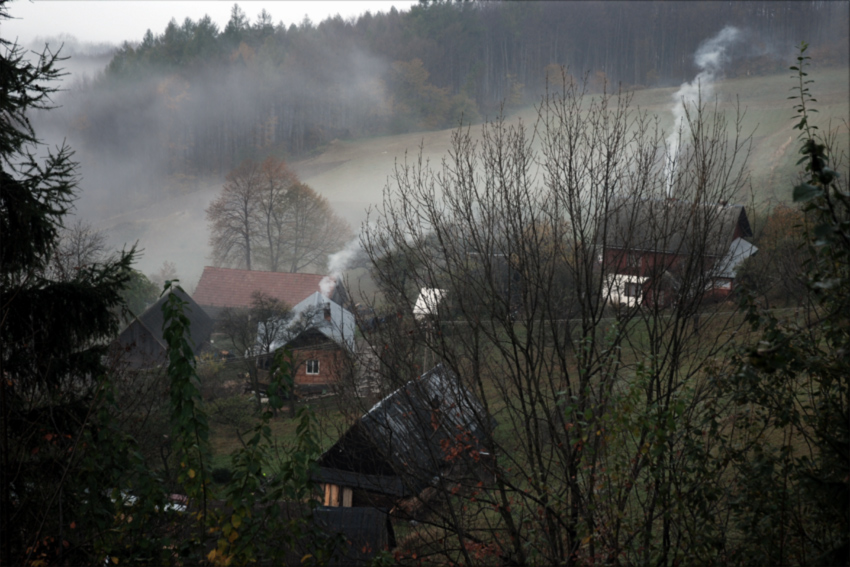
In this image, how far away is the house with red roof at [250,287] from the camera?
33.3m

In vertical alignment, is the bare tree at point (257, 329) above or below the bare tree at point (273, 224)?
below

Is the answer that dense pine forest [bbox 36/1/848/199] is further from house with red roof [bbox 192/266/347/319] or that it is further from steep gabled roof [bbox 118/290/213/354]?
steep gabled roof [bbox 118/290/213/354]

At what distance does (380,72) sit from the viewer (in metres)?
64.7

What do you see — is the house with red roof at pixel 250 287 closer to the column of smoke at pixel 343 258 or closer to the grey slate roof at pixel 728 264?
the column of smoke at pixel 343 258

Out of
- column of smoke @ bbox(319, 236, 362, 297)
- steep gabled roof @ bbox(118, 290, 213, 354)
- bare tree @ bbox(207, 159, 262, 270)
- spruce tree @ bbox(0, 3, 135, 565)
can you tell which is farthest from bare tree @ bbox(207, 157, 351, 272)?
spruce tree @ bbox(0, 3, 135, 565)

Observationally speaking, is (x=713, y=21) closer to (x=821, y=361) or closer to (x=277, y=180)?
(x=277, y=180)

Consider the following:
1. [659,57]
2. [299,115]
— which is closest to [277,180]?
[299,115]

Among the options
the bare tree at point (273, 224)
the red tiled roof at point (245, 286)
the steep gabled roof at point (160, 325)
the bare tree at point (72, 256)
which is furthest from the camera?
the bare tree at point (273, 224)

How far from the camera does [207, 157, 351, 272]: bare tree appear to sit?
43.8m

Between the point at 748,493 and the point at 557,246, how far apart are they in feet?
11.2

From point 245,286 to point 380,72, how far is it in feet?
122

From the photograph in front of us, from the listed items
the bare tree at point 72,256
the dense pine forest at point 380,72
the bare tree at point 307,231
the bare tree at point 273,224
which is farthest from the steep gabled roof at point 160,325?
the dense pine forest at point 380,72

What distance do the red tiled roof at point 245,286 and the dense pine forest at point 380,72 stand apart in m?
28.5

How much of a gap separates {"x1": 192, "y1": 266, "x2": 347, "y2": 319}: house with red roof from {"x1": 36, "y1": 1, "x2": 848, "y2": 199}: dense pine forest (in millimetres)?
28581
